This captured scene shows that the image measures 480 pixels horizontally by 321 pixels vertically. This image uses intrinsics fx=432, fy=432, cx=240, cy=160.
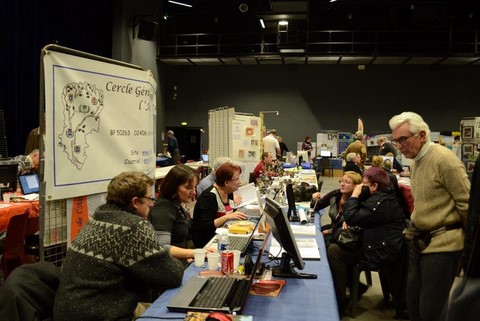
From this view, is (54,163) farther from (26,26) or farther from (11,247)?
(26,26)

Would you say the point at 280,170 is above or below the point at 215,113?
below

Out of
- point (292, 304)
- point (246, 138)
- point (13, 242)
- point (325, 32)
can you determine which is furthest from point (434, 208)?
point (325, 32)

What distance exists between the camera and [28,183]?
5020 mm

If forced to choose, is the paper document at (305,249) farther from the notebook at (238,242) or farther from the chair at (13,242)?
the chair at (13,242)

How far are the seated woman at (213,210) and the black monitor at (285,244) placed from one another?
1168 millimetres

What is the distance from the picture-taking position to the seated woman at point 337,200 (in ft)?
12.6

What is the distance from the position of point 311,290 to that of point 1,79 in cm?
887

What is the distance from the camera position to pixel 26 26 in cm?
955

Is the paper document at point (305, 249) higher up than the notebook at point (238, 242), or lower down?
lower down

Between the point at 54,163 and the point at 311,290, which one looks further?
the point at 54,163

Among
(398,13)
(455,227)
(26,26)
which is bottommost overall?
(455,227)

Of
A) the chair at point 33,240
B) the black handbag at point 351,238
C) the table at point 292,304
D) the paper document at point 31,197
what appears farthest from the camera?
the paper document at point 31,197

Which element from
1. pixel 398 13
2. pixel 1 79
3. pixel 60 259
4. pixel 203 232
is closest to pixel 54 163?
pixel 60 259

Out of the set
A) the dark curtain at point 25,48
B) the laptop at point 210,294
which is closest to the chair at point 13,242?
the laptop at point 210,294
